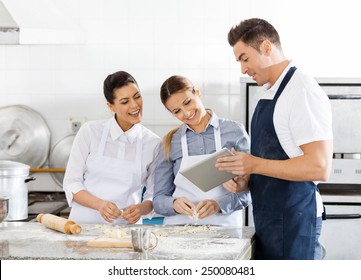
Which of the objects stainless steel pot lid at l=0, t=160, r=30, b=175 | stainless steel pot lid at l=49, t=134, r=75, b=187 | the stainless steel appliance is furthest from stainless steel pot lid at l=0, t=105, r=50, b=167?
the stainless steel appliance

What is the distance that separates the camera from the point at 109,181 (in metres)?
3.30

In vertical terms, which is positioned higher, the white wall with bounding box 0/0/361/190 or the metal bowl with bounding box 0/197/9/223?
the white wall with bounding box 0/0/361/190

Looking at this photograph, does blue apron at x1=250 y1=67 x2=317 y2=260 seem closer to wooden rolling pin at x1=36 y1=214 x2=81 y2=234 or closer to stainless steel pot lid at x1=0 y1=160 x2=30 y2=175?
wooden rolling pin at x1=36 y1=214 x2=81 y2=234

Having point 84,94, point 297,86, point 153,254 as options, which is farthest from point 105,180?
point 84,94

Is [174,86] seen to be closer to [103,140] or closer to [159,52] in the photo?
[103,140]

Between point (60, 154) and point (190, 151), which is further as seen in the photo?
point (60, 154)

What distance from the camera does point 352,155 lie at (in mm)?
4430

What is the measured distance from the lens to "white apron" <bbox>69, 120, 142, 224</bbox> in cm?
329

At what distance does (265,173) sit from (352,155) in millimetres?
2067

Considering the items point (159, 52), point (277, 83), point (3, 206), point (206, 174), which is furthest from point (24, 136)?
point (277, 83)

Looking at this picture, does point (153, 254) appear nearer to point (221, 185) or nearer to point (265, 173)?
point (265, 173)

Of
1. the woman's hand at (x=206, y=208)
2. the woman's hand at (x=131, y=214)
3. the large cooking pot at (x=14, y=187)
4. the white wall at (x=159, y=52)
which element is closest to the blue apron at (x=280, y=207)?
the woman's hand at (x=206, y=208)

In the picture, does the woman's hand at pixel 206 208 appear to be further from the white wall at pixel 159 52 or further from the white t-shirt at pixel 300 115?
the white wall at pixel 159 52

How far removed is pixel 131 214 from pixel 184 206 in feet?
0.90
